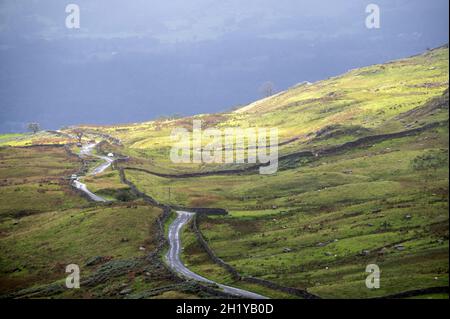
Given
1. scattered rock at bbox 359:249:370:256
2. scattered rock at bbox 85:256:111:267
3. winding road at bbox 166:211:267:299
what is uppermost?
scattered rock at bbox 359:249:370:256

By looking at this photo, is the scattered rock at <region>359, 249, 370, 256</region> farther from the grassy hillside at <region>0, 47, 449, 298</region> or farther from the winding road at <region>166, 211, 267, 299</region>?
the winding road at <region>166, 211, 267, 299</region>

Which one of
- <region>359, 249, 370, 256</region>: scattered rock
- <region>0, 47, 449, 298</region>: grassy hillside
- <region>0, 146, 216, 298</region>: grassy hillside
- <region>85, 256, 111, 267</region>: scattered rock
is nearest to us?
<region>0, 47, 449, 298</region>: grassy hillside

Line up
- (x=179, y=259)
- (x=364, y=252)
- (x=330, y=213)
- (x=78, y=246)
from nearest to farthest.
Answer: (x=364, y=252) → (x=179, y=259) → (x=78, y=246) → (x=330, y=213)

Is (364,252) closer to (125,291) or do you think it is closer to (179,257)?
(179,257)

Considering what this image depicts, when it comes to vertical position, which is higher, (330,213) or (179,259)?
(330,213)

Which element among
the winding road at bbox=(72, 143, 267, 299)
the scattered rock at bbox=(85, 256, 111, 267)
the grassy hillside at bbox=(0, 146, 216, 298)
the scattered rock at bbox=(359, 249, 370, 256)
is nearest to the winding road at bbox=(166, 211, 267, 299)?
the winding road at bbox=(72, 143, 267, 299)

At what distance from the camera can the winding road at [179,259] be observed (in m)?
87.1

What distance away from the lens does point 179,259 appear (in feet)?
359

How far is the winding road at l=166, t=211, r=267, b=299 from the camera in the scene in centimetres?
8706

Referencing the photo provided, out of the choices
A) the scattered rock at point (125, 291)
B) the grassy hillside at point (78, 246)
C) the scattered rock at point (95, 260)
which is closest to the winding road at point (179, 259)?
the grassy hillside at point (78, 246)

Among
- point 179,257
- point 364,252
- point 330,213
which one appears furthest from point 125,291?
point 330,213

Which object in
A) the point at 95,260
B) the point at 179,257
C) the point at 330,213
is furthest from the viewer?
the point at 330,213

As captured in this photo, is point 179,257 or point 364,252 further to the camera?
point 179,257
